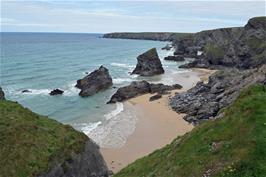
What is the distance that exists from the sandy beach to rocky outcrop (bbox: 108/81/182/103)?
5.54 feet

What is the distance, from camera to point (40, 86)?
83.1 m

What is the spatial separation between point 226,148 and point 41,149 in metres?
13.5

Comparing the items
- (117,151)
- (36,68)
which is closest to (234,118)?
(117,151)

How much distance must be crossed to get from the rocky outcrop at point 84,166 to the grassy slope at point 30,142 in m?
0.44

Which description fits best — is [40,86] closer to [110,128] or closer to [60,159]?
[110,128]

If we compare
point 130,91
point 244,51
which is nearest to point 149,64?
point 244,51

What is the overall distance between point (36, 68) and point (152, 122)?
66218 mm

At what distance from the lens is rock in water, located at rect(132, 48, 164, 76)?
99562mm

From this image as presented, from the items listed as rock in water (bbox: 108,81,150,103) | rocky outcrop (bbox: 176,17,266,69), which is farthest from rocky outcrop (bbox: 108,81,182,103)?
rocky outcrop (bbox: 176,17,266,69)

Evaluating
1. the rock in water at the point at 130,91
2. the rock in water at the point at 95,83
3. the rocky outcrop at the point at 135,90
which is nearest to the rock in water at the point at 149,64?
the rock in water at the point at 95,83

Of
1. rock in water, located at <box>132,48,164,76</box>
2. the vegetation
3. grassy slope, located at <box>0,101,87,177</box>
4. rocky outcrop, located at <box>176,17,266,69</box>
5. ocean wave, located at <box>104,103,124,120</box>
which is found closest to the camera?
grassy slope, located at <box>0,101,87,177</box>

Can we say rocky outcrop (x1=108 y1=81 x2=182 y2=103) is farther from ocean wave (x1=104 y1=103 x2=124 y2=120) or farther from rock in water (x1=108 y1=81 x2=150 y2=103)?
ocean wave (x1=104 y1=103 x2=124 y2=120)

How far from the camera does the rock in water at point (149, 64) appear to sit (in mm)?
99562

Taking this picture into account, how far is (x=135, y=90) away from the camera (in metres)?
71.6
